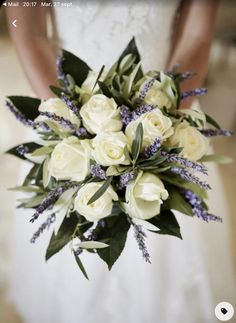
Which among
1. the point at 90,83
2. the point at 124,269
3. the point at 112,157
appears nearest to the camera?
the point at 112,157

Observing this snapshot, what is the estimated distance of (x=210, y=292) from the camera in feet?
2.63

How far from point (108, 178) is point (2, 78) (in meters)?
0.48

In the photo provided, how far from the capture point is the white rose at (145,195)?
0.45m

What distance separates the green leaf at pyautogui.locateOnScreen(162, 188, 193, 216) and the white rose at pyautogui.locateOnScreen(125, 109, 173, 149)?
9 cm

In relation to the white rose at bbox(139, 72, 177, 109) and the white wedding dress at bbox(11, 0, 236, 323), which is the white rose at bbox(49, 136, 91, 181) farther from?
the white wedding dress at bbox(11, 0, 236, 323)

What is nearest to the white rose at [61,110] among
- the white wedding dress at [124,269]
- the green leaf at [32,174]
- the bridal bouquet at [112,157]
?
the bridal bouquet at [112,157]

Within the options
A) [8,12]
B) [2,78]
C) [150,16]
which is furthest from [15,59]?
[150,16]

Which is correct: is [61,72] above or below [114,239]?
above

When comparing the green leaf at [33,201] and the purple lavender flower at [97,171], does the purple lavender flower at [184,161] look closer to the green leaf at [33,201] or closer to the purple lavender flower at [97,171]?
the purple lavender flower at [97,171]

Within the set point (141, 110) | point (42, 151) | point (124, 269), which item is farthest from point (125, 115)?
point (124, 269)

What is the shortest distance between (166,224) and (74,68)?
11.0 inches

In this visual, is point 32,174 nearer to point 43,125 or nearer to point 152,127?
point 43,125

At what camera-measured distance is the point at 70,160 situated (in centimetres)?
46

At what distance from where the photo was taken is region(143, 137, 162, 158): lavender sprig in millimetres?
442
